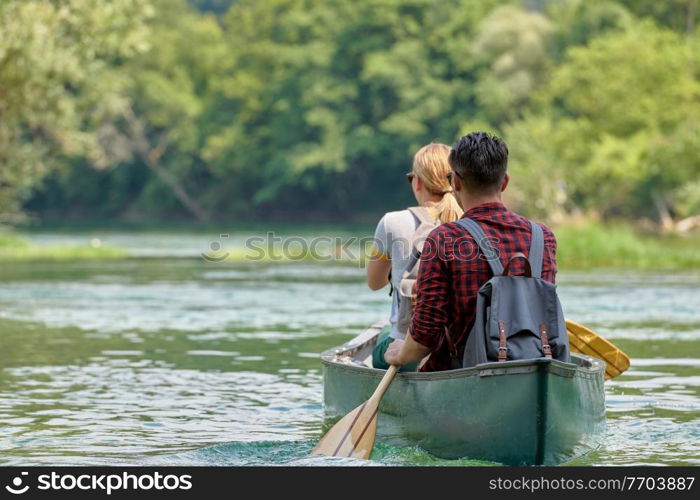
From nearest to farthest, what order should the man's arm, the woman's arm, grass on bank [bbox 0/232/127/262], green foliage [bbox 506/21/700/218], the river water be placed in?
the man's arm → the woman's arm → the river water → grass on bank [bbox 0/232/127/262] → green foliage [bbox 506/21/700/218]

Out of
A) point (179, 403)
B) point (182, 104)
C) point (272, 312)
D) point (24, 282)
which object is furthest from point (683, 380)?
point (182, 104)

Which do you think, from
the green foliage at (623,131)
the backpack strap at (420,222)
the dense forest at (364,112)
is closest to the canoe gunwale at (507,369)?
the backpack strap at (420,222)

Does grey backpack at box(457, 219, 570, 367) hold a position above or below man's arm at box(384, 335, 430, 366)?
above

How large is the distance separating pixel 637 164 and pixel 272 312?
3197cm

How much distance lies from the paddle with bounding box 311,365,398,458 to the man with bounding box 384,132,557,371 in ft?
2.21

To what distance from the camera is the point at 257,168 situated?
7425 centimetres

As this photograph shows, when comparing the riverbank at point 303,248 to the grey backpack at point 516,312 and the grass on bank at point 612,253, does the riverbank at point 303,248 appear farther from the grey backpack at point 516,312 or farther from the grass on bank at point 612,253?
the grey backpack at point 516,312

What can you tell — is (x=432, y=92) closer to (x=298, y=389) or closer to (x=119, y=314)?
(x=119, y=314)

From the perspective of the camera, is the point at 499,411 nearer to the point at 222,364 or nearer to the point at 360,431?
the point at 360,431

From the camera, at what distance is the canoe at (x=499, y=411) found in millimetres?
7082

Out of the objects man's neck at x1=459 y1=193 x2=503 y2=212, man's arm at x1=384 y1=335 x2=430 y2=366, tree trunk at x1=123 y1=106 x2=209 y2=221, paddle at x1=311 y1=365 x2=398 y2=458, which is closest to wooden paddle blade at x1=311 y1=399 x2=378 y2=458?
paddle at x1=311 y1=365 x2=398 y2=458

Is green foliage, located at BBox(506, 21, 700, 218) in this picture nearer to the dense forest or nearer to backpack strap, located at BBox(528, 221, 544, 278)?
the dense forest

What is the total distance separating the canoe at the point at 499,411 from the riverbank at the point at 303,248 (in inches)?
822

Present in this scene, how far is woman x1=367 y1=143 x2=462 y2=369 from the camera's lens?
25.6 feet
